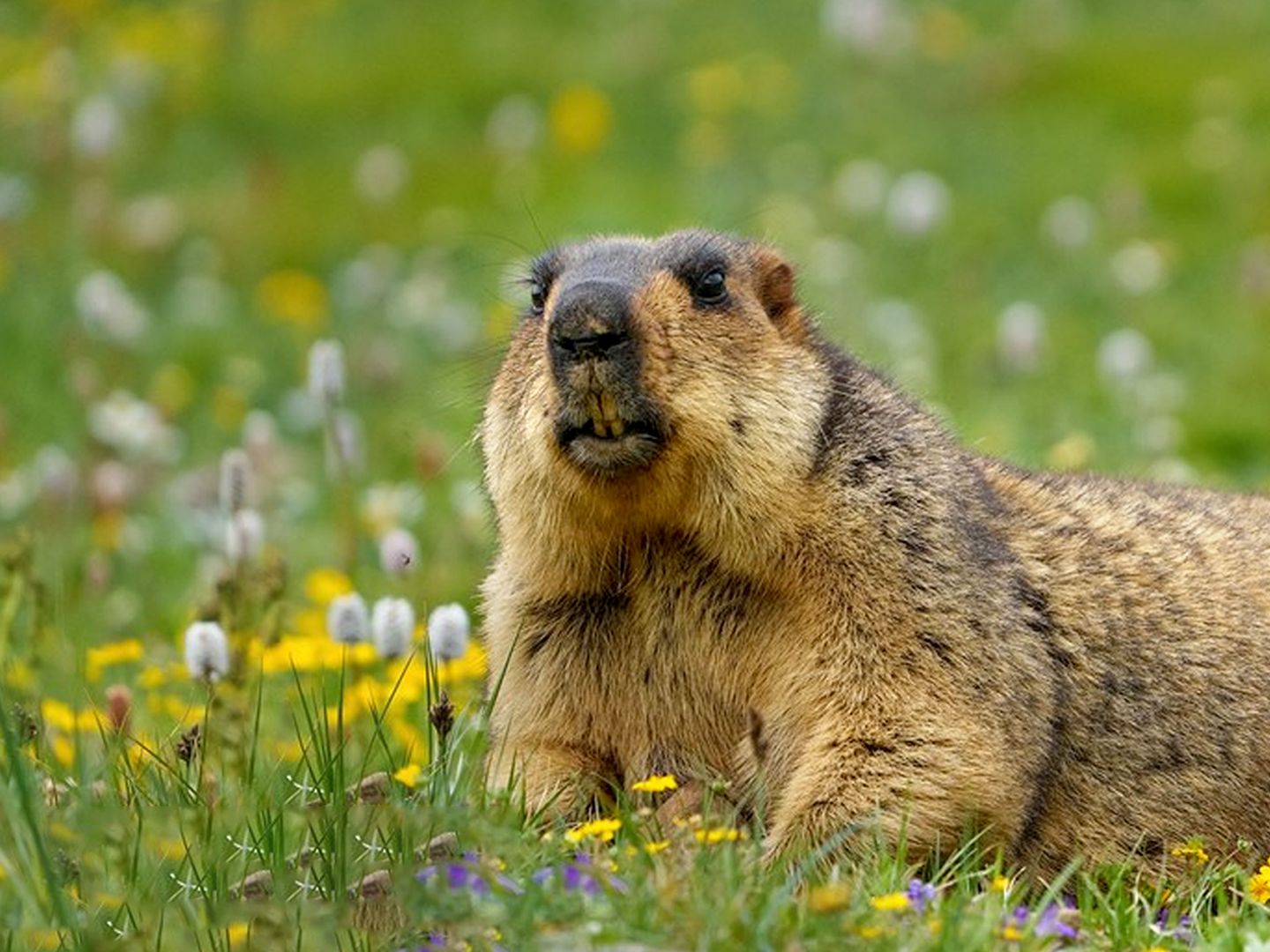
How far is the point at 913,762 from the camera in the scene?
207 inches

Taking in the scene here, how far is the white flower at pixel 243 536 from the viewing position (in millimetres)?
7066

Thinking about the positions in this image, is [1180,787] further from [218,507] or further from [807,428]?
[218,507]

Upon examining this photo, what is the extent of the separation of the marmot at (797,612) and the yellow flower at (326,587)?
7.19 ft

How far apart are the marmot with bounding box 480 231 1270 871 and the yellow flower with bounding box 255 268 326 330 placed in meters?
9.35

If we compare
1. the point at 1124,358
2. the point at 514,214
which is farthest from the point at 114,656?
the point at 514,214

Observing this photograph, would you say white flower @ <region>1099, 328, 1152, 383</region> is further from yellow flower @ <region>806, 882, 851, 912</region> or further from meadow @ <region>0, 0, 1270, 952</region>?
yellow flower @ <region>806, 882, 851, 912</region>

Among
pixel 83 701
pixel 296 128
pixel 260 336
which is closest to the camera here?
pixel 83 701

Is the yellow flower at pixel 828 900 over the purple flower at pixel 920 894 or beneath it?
over

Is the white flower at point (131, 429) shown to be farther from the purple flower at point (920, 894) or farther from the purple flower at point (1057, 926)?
the purple flower at point (1057, 926)

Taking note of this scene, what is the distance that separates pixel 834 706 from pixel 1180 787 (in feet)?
3.30

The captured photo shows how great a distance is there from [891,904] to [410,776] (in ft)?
3.81

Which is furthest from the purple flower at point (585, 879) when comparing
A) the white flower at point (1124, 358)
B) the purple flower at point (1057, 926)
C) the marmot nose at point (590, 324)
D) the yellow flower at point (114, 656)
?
the white flower at point (1124, 358)

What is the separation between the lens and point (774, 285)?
5984 millimetres

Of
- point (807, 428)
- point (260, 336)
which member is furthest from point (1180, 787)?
point (260, 336)
